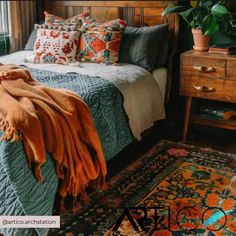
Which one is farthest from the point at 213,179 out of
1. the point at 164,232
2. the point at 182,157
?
the point at 164,232

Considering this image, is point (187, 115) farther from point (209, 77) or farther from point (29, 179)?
point (29, 179)

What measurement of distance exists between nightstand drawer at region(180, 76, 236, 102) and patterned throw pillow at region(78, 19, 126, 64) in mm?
621

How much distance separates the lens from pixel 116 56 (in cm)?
315

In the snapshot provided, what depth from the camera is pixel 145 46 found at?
3.12 metres

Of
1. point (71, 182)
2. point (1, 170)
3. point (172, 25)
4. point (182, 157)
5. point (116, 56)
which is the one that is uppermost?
point (172, 25)

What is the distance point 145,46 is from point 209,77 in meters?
0.59

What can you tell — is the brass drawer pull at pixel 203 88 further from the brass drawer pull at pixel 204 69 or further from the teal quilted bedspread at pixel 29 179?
the teal quilted bedspread at pixel 29 179

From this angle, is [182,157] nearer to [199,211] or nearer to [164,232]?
[199,211]

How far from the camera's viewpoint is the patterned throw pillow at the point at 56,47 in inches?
126

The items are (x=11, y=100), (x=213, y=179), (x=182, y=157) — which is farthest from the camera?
(x=182, y=157)

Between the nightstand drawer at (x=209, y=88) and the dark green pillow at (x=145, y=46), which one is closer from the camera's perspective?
the nightstand drawer at (x=209, y=88)

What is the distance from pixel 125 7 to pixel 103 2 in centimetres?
24

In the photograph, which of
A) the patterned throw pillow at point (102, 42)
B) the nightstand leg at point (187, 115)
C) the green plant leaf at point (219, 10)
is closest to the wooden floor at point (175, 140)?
the nightstand leg at point (187, 115)

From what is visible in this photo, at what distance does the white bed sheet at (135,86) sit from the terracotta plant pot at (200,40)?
0.37 m
